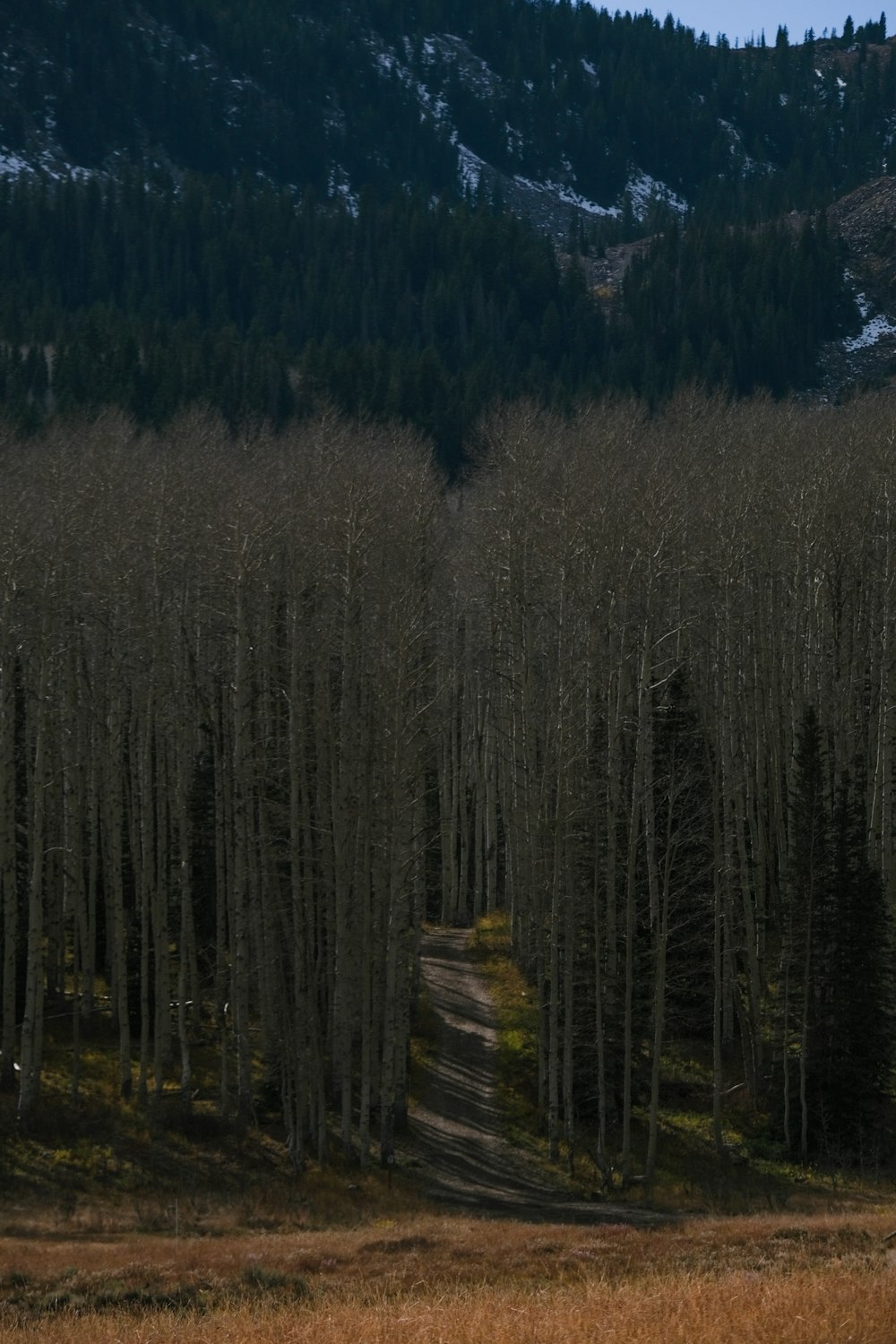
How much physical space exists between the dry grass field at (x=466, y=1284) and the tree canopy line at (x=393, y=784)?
593 centimetres

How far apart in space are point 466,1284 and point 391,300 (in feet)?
Answer: 444

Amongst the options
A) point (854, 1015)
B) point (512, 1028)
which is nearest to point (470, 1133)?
point (512, 1028)

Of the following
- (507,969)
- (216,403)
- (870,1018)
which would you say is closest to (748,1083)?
(870,1018)

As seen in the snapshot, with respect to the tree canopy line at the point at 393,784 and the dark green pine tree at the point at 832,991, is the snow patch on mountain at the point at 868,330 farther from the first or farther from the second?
the dark green pine tree at the point at 832,991

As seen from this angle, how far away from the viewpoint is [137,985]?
35.0 metres

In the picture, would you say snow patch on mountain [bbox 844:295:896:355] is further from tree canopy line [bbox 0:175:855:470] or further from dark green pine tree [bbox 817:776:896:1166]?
dark green pine tree [bbox 817:776:896:1166]

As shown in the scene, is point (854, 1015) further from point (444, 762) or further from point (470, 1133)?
point (444, 762)

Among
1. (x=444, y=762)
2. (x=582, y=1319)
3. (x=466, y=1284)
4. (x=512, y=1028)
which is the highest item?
(x=444, y=762)

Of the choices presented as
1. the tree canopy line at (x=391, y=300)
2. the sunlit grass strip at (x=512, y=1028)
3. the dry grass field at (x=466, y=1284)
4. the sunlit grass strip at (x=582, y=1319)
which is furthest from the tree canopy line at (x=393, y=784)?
the tree canopy line at (x=391, y=300)

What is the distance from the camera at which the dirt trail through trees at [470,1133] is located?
26922 millimetres

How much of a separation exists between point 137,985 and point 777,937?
16624 millimetres

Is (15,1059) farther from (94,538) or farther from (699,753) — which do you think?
(699,753)

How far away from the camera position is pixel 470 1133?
102 ft

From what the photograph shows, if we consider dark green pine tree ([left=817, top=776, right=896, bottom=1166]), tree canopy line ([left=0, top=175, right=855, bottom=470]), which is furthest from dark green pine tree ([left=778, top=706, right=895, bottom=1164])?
tree canopy line ([left=0, top=175, right=855, bottom=470])
